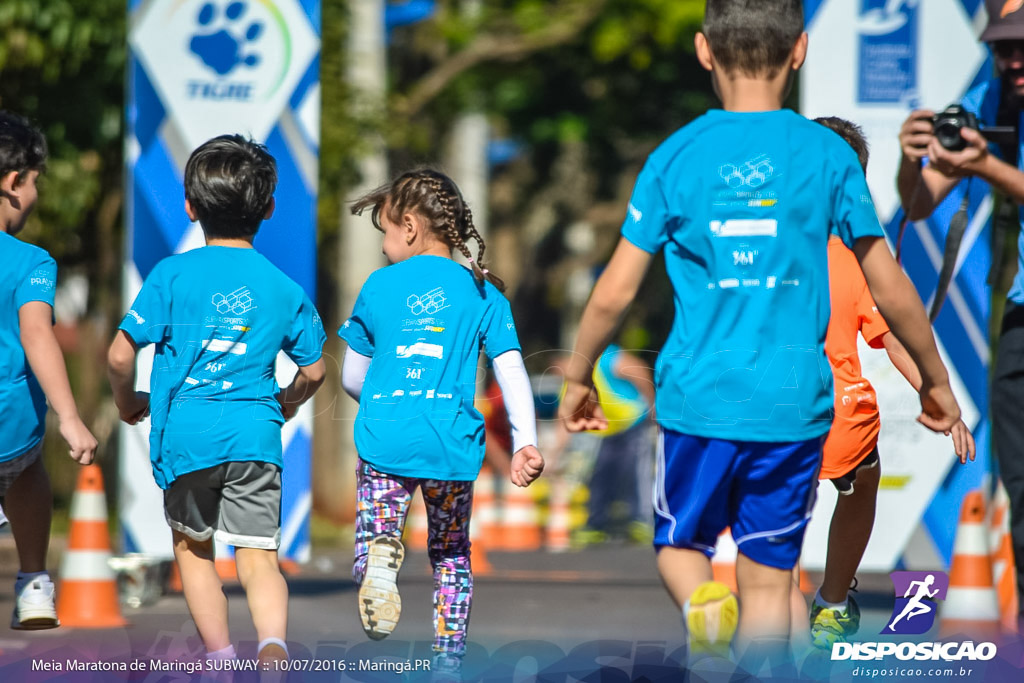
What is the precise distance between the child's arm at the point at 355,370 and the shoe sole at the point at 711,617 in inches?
60.0

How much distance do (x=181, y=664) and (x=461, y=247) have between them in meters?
1.64

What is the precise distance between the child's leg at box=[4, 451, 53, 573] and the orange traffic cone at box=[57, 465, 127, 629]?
1.88 m

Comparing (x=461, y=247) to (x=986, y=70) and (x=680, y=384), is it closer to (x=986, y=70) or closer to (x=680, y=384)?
(x=680, y=384)

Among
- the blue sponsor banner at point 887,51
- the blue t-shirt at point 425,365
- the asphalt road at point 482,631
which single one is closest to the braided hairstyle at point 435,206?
the blue t-shirt at point 425,365

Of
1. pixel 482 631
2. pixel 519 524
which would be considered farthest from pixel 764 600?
pixel 519 524

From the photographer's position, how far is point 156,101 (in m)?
7.55

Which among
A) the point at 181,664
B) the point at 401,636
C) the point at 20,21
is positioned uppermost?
the point at 20,21

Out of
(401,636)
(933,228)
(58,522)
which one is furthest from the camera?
(58,522)

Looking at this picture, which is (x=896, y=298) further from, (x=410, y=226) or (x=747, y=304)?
(x=410, y=226)

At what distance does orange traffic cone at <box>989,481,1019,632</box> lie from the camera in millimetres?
6621

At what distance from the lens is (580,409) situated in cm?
434

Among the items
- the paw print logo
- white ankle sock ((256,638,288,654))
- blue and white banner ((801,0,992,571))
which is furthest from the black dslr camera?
the paw print logo

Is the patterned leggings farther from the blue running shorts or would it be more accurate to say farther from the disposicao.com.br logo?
the disposicao.com.br logo

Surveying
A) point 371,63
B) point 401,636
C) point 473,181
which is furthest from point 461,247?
point 473,181
